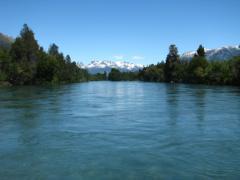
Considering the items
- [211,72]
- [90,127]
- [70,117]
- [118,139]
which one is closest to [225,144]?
[118,139]

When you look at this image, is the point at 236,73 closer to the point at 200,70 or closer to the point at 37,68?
the point at 200,70

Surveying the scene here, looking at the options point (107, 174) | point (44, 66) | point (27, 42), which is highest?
point (27, 42)

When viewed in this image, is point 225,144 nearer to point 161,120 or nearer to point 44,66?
point 161,120

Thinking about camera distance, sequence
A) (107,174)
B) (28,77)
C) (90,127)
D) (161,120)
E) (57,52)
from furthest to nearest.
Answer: (57,52)
(28,77)
(161,120)
(90,127)
(107,174)

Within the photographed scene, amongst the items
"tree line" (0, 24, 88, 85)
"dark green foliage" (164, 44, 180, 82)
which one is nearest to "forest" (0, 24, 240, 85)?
"tree line" (0, 24, 88, 85)

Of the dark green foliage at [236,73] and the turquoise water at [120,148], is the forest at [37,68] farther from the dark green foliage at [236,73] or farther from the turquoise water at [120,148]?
the turquoise water at [120,148]

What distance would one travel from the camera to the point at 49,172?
13906 mm

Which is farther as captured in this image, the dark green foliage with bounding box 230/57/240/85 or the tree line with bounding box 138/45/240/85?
the tree line with bounding box 138/45/240/85

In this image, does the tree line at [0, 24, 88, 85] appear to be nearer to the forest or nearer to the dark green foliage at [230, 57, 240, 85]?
the forest

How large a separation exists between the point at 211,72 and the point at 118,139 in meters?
121

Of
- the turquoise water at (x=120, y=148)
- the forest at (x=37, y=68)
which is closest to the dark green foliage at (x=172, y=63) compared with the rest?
the forest at (x=37, y=68)

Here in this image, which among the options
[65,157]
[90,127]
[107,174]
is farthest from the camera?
[90,127]

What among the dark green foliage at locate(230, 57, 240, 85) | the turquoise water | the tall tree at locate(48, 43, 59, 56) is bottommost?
the turquoise water

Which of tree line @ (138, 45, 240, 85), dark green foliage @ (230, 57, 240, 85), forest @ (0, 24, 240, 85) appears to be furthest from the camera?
tree line @ (138, 45, 240, 85)
